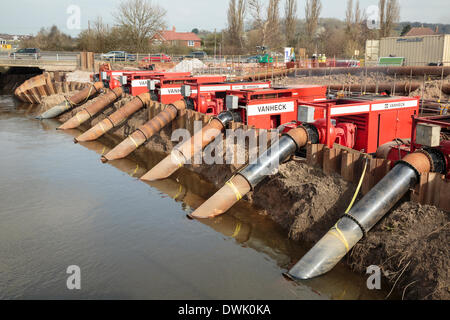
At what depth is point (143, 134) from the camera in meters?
19.6

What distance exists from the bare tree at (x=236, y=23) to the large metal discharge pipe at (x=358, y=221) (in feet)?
181

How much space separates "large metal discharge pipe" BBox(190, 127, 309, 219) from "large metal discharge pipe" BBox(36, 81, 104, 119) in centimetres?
2053

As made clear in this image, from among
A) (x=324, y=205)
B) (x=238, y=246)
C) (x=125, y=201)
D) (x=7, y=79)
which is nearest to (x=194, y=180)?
(x=125, y=201)

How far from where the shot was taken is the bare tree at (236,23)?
Result: 6207cm

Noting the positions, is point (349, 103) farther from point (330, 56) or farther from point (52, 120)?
point (330, 56)

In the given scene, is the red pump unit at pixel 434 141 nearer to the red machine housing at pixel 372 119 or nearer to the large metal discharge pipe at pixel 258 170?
the red machine housing at pixel 372 119

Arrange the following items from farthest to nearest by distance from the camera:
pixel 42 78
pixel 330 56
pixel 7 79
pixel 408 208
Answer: pixel 330 56 → pixel 7 79 → pixel 42 78 → pixel 408 208

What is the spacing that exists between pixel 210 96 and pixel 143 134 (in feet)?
12.6

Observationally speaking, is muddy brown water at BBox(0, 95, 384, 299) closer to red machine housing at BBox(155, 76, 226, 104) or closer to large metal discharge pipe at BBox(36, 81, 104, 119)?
red machine housing at BBox(155, 76, 226, 104)

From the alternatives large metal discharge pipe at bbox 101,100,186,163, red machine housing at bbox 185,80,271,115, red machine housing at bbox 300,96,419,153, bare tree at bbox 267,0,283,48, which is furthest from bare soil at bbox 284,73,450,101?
bare tree at bbox 267,0,283,48

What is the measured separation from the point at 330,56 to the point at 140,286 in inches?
2301

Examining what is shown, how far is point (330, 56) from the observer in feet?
202

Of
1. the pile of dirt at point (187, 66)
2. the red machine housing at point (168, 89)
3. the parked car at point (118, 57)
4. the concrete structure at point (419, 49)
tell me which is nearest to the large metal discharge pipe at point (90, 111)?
the red machine housing at point (168, 89)
